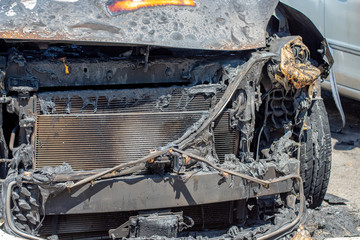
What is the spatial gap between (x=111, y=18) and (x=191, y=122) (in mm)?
797

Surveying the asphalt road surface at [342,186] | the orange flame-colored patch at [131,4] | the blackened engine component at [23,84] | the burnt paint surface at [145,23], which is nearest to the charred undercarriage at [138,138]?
the blackened engine component at [23,84]

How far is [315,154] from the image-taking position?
13.4 feet

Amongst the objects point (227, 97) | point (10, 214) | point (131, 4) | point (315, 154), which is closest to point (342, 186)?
point (315, 154)

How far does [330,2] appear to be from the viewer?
6.27m

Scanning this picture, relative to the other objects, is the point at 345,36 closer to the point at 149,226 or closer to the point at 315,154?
the point at 315,154

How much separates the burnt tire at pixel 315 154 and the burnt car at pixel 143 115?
17.5 inches

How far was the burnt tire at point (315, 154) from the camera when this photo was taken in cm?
405

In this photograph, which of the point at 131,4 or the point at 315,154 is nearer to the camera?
the point at 131,4

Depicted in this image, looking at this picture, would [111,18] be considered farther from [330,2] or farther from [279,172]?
[330,2]

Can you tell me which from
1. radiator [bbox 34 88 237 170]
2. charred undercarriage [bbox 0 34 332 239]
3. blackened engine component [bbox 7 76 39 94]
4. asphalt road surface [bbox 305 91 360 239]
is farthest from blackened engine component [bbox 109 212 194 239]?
asphalt road surface [bbox 305 91 360 239]

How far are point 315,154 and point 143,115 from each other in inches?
61.0

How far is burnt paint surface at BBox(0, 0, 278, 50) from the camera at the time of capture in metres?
3.03

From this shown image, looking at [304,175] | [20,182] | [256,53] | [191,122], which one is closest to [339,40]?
[304,175]

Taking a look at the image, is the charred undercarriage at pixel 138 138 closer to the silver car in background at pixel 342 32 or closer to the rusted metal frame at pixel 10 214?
the rusted metal frame at pixel 10 214
